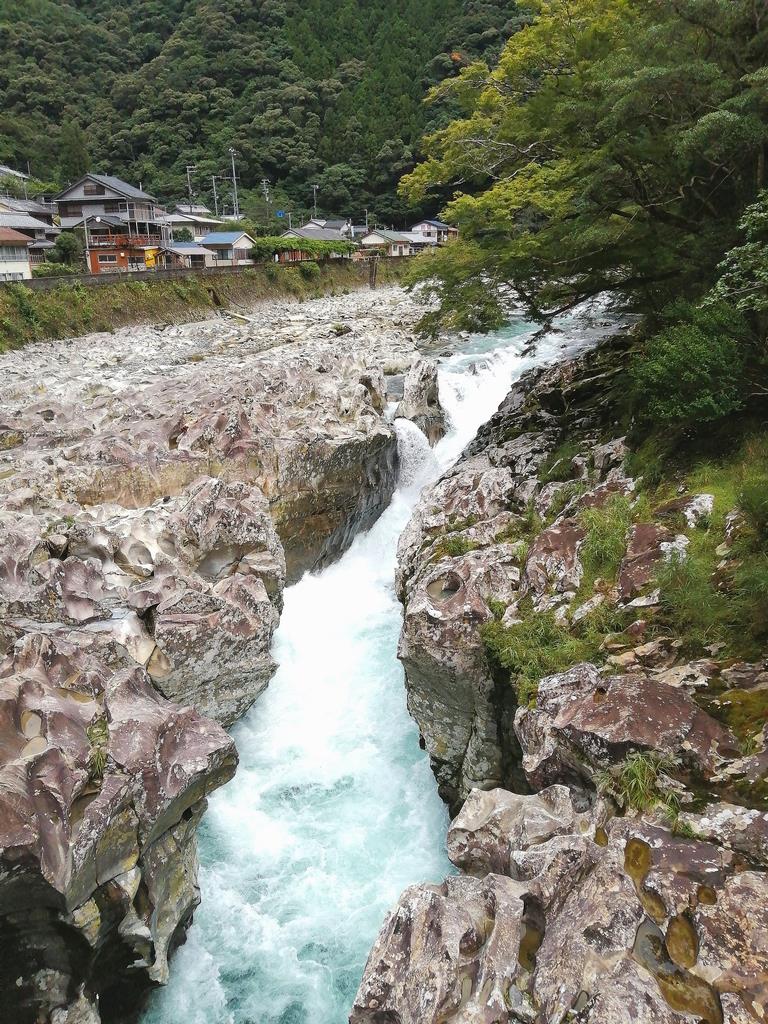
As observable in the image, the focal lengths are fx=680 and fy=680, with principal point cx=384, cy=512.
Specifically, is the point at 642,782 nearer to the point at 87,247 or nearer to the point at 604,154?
the point at 604,154

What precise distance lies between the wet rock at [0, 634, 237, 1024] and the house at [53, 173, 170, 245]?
5180cm

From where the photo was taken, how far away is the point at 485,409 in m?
25.9

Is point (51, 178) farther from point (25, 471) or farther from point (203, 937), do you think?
point (203, 937)

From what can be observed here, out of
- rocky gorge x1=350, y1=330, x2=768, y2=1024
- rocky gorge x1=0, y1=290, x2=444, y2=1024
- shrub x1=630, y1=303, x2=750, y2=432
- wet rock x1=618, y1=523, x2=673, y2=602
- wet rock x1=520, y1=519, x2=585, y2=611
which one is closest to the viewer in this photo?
rocky gorge x1=350, y1=330, x2=768, y2=1024

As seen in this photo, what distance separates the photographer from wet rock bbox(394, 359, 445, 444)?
23031 mm

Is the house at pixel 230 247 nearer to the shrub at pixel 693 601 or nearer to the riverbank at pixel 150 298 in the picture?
the riverbank at pixel 150 298

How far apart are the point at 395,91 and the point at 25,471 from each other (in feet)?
314

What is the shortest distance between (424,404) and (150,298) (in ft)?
77.9

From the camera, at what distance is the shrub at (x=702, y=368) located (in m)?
10.2

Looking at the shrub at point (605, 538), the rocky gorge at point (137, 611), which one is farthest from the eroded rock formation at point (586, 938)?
the shrub at point (605, 538)

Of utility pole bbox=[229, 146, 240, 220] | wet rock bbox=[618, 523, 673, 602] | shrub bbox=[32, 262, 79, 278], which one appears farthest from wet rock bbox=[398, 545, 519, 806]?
utility pole bbox=[229, 146, 240, 220]

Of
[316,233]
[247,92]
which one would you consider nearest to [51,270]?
[316,233]

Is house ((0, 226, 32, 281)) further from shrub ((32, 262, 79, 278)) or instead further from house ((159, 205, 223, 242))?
house ((159, 205, 223, 242))

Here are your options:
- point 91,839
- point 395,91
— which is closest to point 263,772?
point 91,839
